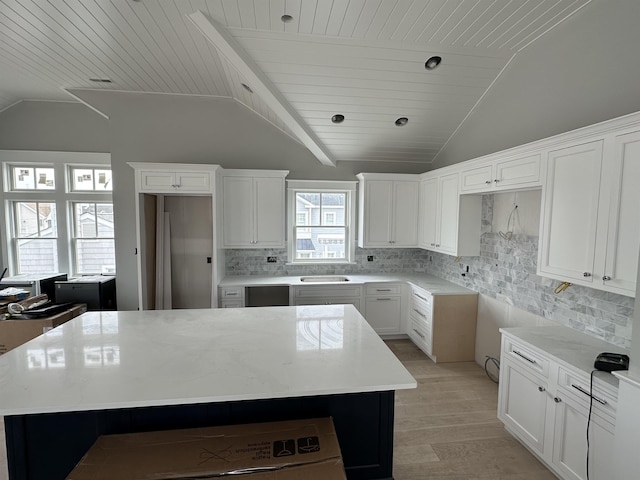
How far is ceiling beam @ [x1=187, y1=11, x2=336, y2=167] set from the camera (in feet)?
7.68

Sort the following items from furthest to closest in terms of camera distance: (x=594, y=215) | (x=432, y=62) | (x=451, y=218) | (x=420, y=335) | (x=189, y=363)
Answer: (x=420, y=335) → (x=451, y=218) → (x=432, y=62) → (x=594, y=215) → (x=189, y=363)

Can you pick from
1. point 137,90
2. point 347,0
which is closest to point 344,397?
point 347,0

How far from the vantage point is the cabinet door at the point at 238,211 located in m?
4.01

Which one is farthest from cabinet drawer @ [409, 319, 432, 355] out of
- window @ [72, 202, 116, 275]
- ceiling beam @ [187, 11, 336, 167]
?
window @ [72, 202, 116, 275]

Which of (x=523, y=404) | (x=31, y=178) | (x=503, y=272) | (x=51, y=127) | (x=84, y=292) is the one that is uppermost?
(x=51, y=127)

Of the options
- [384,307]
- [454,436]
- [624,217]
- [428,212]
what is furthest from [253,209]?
[624,217]

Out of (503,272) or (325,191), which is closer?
(503,272)

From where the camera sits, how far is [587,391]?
1725mm

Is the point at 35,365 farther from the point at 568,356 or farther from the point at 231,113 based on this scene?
the point at 231,113

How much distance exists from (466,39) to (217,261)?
3.44m

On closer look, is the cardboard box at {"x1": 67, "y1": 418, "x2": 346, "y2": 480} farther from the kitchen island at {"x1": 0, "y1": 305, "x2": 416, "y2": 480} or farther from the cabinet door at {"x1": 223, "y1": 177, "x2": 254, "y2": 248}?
the cabinet door at {"x1": 223, "y1": 177, "x2": 254, "y2": 248}

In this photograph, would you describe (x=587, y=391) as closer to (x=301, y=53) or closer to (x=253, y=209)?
(x=301, y=53)

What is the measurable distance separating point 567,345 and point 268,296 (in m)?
3.29

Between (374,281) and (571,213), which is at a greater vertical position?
(571,213)
